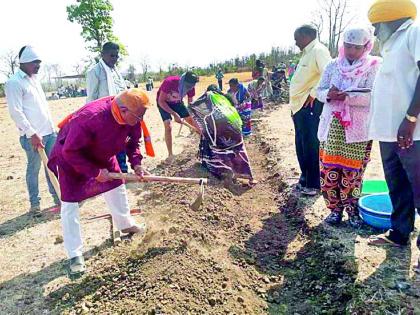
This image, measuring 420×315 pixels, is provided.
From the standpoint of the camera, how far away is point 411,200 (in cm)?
304

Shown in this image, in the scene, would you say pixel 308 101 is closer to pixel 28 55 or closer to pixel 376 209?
pixel 376 209

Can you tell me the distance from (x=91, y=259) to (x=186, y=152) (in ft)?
12.6

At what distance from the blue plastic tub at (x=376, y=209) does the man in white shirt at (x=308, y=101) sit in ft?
2.70

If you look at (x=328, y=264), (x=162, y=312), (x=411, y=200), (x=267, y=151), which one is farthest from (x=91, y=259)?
(x=267, y=151)

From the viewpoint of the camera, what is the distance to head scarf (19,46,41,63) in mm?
4246

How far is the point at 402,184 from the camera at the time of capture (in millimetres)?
3020

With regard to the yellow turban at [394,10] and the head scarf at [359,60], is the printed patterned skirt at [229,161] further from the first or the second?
the yellow turban at [394,10]

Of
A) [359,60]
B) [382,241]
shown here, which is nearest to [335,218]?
[382,241]

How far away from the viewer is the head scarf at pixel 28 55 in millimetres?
4246

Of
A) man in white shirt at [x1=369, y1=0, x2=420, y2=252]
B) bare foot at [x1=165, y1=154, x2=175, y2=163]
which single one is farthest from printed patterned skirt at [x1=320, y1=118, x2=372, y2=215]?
bare foot at [x1=165, y1=154, x2=175, y2=163]

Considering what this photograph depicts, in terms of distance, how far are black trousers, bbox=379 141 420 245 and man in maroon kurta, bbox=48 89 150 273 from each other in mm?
1887

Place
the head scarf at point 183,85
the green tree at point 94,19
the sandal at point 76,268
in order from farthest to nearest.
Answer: the green tree at point 94,19 → the head scarf at point 183,85 → the sandal at point 76,268

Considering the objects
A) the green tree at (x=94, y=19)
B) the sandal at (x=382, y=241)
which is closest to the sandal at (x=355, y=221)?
the sandal at (x=382, y=241)

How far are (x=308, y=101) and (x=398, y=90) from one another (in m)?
1.75
